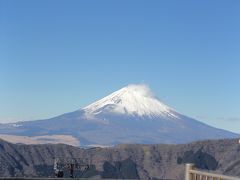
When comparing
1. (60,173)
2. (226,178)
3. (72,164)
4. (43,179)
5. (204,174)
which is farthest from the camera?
(72,164)

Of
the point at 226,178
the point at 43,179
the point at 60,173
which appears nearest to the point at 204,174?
the point at 226,178

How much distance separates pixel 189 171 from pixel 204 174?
91 cm

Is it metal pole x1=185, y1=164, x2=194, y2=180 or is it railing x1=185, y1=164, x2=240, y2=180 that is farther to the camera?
metal pole x1=185, y1=164, x2=194, y2=180

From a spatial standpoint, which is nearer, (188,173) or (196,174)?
(196,174)

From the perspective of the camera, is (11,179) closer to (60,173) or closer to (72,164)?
(60,173)

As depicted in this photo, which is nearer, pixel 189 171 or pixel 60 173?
pixel 189 171

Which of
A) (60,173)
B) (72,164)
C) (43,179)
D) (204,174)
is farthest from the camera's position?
(72,164)

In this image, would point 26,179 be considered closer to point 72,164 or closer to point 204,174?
point 204,174

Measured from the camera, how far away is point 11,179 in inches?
426

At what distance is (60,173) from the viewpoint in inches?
1344

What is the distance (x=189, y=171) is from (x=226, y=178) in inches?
69.1

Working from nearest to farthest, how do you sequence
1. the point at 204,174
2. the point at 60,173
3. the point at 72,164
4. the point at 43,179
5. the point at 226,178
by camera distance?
the point at 226,178 → the point at 204,174 → the point at 43,179 → the point at 60,173 → the point at 72,164

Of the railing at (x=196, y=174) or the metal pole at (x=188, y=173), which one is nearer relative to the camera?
the railing at (x=196, y=174)

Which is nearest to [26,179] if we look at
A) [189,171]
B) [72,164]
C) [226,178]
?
[189,171]
